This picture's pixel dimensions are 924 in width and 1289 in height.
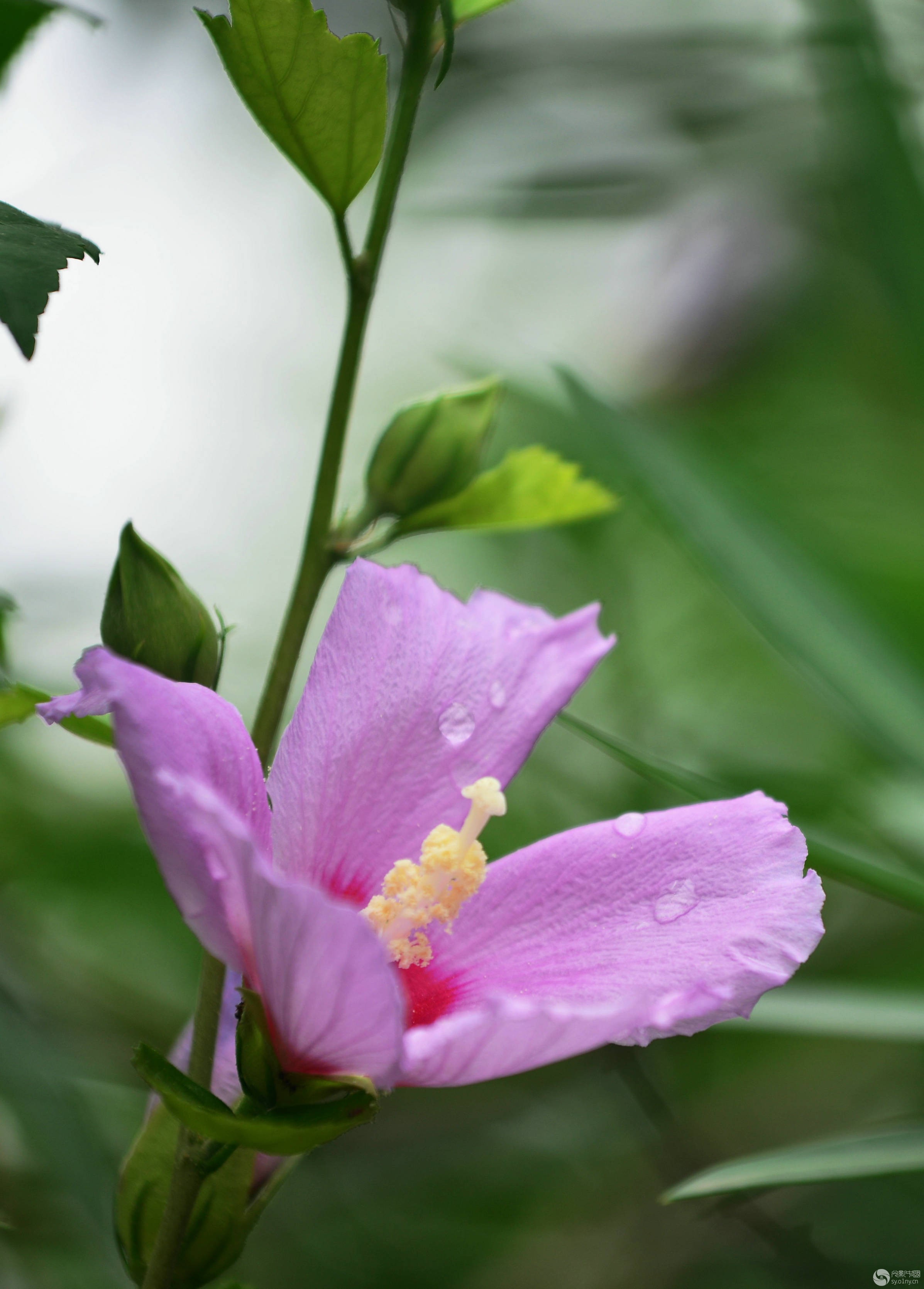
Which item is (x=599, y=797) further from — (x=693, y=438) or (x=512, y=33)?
(x=512, y=33)

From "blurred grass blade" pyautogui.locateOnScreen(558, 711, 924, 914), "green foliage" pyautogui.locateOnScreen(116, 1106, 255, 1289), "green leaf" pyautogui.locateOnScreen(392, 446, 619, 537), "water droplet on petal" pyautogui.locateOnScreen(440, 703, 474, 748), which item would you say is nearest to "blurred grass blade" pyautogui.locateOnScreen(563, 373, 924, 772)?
"blurred grass blade" pyautogui.locateOnScreen(558, 711, 924, 914)

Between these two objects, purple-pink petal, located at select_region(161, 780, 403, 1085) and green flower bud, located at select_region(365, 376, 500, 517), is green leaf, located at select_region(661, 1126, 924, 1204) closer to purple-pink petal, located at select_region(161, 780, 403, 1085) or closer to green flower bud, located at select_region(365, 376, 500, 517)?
purple-pink petal, located at select_region(161, 780, 403, 1085)

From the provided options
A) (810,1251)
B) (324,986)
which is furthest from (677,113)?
(324,986)

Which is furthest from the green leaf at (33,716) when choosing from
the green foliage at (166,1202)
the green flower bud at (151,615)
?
the green foliage at (166,1202)

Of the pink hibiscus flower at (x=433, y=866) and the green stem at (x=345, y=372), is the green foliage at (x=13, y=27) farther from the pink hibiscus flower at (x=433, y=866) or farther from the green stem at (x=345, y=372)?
the pink hibiscus flower at (x=433, y=866)

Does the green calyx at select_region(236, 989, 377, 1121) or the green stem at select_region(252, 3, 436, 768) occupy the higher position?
the green stem at select_region(252, 3, 436, 768)
